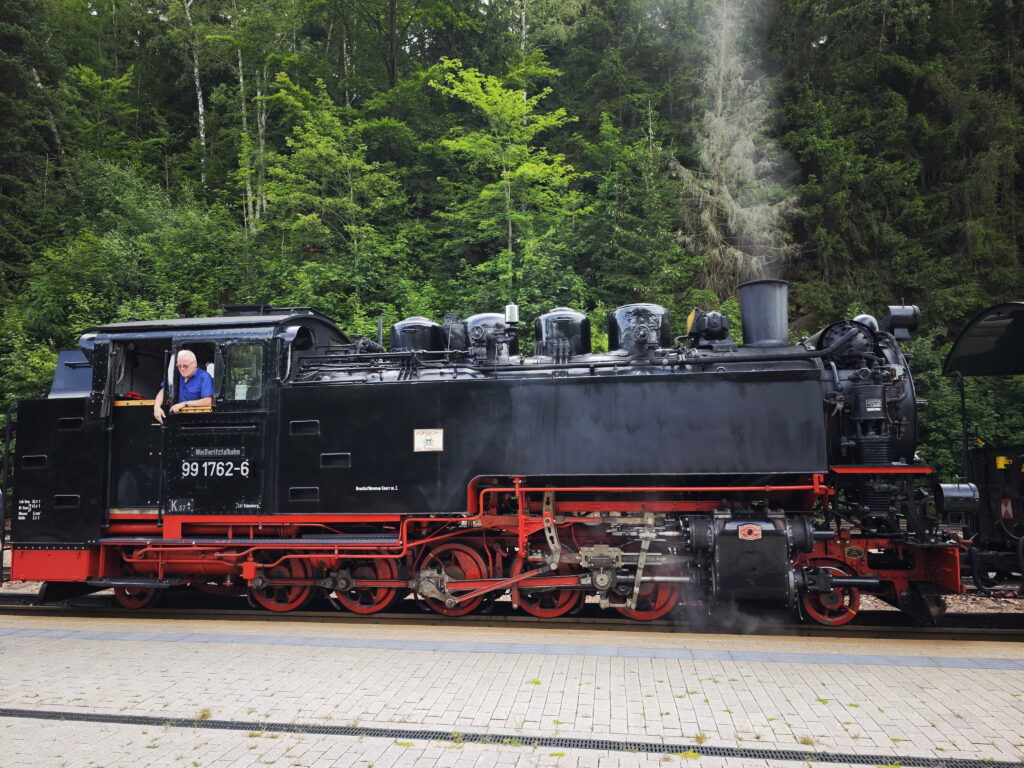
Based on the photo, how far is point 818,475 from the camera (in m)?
5.89

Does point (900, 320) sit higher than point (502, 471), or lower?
higher

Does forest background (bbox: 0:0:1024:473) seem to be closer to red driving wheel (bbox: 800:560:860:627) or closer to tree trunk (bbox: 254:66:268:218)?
tree trunk (bbox: 254:66:268:218)

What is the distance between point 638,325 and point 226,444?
4.40 m

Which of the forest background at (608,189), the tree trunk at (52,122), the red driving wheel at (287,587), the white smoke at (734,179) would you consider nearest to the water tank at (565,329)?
the red driving wheel at (287,587)

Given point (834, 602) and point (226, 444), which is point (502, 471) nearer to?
point (226, 444)

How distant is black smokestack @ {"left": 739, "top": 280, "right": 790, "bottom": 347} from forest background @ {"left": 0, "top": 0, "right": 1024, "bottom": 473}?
818 cm

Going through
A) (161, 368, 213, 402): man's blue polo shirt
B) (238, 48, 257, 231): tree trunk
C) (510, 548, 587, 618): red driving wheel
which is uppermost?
(238, 48, 257, 231): tree trunk

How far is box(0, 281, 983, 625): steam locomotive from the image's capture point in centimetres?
604

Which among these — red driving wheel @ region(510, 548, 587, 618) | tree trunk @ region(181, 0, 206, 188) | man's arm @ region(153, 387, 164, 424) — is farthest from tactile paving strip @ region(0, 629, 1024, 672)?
tree trunk @ region(181, 0, 206, 188)

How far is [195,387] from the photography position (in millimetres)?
6824

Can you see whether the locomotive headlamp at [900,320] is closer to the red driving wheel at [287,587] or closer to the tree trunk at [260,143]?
the red driving wheel at [287,587]

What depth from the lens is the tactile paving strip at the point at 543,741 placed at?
11.6 ft

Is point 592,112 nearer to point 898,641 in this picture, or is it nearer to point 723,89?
point 723,89

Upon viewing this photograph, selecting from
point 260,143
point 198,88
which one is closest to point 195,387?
point 260,143
